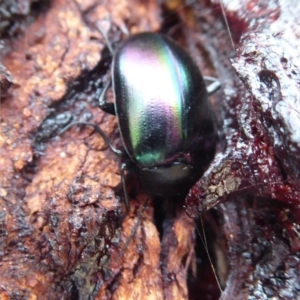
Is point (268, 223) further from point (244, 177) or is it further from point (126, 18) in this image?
point (126, 18)

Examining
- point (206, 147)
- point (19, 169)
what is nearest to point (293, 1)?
point (206, 147)

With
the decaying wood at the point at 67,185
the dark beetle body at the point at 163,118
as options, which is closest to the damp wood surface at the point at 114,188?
the decaying wood at the point at 67,185

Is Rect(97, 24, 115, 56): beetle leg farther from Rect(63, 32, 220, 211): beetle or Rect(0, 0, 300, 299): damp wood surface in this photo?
Rect(63, 32, 220, 211): beetle

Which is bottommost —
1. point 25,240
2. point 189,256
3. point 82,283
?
point 189,256

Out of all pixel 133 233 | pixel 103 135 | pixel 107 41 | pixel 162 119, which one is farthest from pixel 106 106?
pixel 133 233

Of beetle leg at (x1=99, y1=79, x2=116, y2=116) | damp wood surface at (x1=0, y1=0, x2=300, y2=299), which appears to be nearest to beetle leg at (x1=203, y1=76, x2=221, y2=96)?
damp wood surface at (x1=0, y1=0, x2=300, y2=299)
